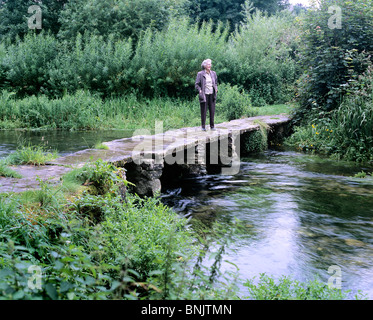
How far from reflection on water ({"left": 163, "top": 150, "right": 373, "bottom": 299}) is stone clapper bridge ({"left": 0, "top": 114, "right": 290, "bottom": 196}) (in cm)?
52

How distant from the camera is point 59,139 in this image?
11.4 meters

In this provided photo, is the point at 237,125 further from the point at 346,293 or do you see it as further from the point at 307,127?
the point at 346,293

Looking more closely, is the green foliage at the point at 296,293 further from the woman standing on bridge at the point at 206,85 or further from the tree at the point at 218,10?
the tree at the point at 218,10

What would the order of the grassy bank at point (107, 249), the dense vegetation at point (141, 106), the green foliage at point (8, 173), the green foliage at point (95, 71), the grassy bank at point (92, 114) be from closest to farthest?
the grassy bank at point (107, 249) < the dense vegetation at point (141, 106) < the green foliage at point (8, 173) < the grassy bank at point (92, 114) < the green foliage at point (95, 71)

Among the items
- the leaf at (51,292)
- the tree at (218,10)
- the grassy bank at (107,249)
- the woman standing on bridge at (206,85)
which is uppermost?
the tree at (218,10)

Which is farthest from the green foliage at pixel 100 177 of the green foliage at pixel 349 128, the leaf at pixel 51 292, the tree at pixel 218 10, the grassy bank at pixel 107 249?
the tree at pixel 218 10

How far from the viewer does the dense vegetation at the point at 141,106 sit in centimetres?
291

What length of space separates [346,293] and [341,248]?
119 centimetres

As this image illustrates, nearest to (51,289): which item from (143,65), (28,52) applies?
(143,65)

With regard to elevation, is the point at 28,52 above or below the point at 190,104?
above

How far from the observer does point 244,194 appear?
7.06 meters

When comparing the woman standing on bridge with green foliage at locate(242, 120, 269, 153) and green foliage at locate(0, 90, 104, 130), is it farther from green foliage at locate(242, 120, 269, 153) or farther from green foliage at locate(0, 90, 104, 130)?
green foliage at locate(0, 90, 104, 130)

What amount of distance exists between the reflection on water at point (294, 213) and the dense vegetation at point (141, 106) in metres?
0.49
